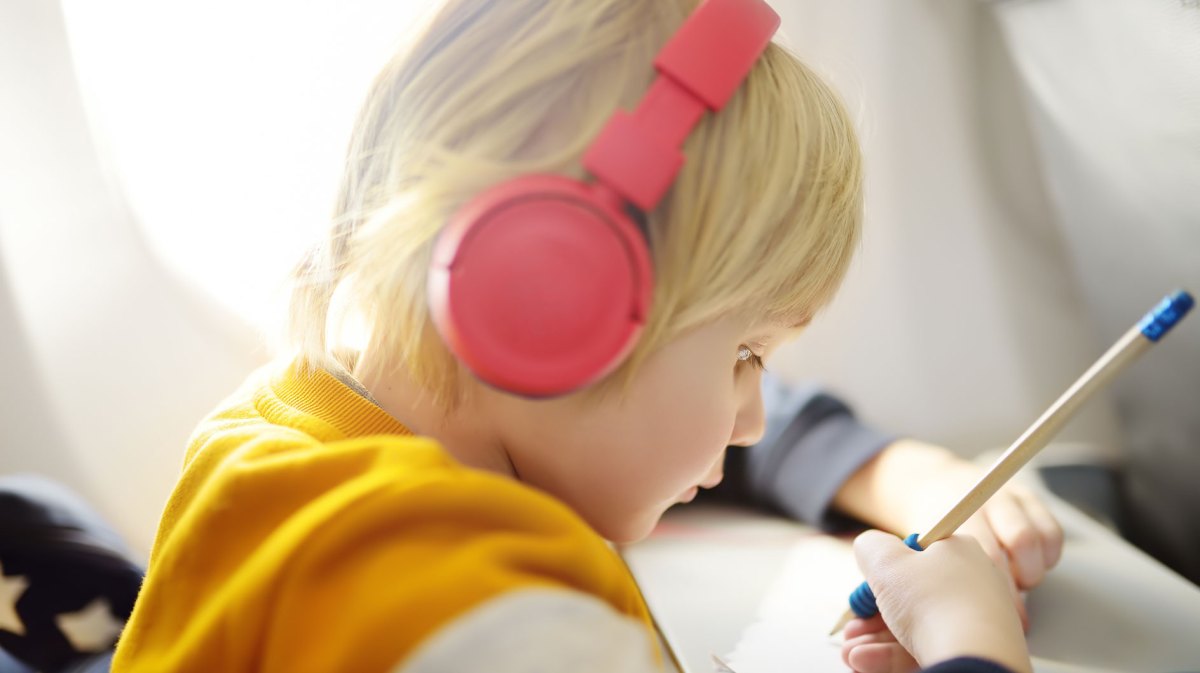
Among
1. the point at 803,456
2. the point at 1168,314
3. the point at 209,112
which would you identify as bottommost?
the point at 209,112

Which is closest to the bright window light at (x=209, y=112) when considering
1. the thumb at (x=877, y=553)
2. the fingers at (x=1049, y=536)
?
the thumb at (x=877, y=553)

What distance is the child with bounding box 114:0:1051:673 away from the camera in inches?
14.8

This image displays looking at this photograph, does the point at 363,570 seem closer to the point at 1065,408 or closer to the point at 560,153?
the point at 560,153

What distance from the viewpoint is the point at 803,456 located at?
0.84m

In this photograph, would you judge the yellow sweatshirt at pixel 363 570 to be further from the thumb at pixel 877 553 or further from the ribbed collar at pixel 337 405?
the thumb at pixel 877 553

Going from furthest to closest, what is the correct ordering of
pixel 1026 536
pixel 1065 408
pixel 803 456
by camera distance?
1. pixel 803 456
2. pixel 1026 536
3. pixel 1065 408

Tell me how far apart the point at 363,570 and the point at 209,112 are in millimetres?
634

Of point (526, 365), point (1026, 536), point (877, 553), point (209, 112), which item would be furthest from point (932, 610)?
point (209, 112)

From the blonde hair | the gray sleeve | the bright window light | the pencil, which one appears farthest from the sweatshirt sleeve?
the bright window light

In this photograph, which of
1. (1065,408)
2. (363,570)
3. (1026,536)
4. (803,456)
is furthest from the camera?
(803,456)

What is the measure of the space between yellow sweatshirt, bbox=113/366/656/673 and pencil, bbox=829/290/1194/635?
0.21 metres

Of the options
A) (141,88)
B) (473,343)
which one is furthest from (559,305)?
(141,88)

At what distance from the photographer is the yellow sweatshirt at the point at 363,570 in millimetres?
356

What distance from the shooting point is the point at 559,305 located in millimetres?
407
